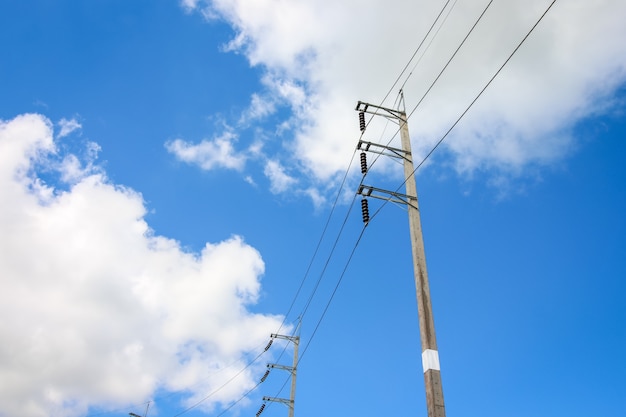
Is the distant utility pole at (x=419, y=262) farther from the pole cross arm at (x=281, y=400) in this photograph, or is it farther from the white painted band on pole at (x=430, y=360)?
the pole cross arm at (x=281, y=400)

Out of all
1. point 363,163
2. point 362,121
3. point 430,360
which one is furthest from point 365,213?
point 430,360

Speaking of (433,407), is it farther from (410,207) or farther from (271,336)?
(271,336)

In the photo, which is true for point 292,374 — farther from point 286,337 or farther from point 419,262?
point 419,262

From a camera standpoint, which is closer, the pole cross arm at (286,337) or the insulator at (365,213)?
the insulator at (365,213)

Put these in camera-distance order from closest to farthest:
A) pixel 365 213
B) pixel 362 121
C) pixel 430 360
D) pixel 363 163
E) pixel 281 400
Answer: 1. pixel 430 360
2. pixel 365 213
3. pixel 363 163
4. pixel 362 121
5. pixel 281 400

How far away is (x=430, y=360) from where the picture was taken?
909 cm

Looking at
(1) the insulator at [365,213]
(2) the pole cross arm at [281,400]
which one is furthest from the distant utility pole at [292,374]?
(1) the insulator at [365,213]

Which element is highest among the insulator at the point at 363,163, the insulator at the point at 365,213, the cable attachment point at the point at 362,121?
the cable attachment point at the point at 362,121

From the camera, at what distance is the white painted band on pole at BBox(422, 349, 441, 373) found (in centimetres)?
898

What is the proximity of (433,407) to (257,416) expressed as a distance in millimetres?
26745

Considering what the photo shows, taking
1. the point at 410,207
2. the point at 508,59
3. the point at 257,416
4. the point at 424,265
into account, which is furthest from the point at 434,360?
the point at 257,416

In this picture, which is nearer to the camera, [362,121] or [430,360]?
[430,360]

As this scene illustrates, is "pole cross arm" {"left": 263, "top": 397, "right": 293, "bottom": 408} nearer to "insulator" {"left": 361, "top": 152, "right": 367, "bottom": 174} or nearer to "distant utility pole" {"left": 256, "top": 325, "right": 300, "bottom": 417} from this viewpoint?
"distant utility pole" {"left": 256, "top": 325, "right": 300, "bottom": 417}

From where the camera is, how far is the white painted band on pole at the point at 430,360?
29.5 feet
